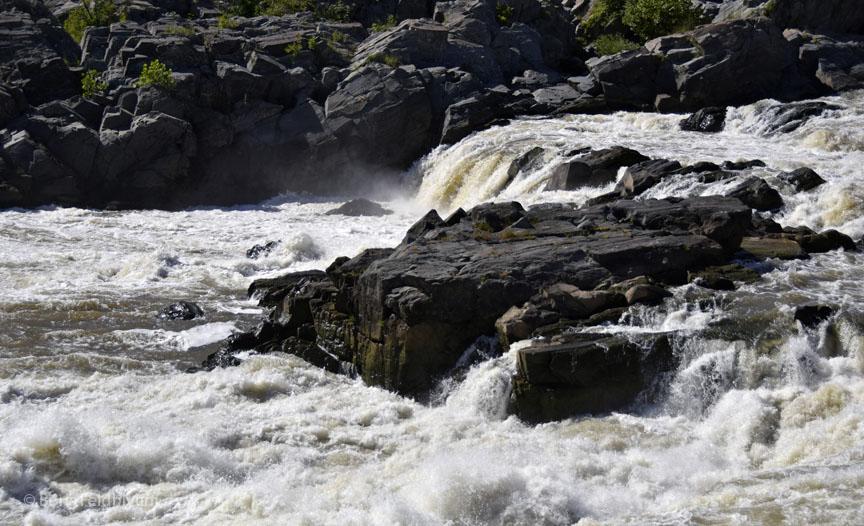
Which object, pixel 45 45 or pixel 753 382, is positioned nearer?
pixel 753 382

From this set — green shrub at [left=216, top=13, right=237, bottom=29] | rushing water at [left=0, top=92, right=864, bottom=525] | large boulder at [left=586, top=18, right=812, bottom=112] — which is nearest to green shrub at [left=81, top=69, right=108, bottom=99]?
green shrub at [left=216, top=13, right=237, bottom=29]

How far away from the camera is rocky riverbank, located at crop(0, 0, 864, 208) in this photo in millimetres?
29094

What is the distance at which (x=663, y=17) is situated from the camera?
3609cm

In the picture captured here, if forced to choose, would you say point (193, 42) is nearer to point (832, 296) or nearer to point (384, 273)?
point (384, 273)

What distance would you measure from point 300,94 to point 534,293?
887 inches

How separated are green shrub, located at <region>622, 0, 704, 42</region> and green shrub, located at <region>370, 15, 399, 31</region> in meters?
11.3

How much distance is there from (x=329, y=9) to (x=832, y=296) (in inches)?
1332

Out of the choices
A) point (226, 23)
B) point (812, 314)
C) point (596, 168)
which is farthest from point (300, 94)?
point (812, 314)

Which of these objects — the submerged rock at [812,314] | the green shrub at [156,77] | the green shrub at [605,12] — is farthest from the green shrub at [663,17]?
the submerged rock at [812,314]

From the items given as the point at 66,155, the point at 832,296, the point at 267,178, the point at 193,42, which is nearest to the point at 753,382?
the point at 832,296

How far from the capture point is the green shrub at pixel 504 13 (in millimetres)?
38156

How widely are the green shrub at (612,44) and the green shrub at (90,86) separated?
21.3m

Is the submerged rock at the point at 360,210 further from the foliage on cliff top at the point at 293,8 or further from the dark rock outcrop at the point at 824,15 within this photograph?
the dark rock outcrop at the point at 824,15

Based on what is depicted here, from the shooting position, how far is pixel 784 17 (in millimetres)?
32500
